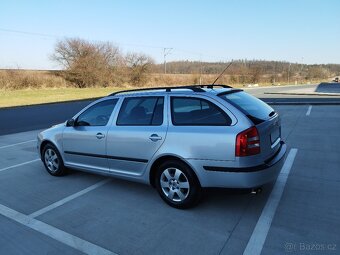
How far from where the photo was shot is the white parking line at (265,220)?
121 inches

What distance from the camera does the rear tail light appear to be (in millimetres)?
3533

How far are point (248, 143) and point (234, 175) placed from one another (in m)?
0.40

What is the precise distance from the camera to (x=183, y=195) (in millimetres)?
3988

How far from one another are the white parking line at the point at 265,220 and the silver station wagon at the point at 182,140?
39 cm

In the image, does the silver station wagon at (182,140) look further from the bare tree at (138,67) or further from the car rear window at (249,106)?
the bare tree at (138,67)

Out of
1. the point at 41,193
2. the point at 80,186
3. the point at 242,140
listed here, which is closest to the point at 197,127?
the point at 242,140

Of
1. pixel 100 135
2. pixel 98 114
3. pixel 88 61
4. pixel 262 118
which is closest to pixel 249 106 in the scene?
pixel 262 118

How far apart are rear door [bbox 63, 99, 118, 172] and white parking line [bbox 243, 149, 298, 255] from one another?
2.37 meters

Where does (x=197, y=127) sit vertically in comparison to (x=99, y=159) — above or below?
above

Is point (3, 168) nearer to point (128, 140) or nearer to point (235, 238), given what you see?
point (128, 140)

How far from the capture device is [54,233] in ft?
11.8

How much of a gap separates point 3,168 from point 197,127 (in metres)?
4.57

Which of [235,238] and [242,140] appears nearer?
[235,238]

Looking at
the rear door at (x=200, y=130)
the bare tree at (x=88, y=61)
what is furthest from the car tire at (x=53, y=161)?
the bare tree at (x=88, y=61)
